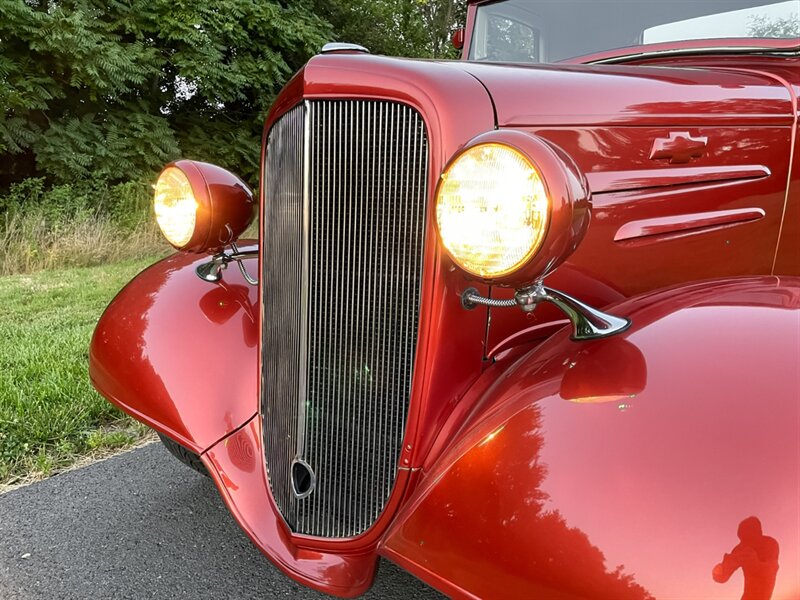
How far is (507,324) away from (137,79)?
31.0 feet

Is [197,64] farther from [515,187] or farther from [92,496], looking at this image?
[515,187]

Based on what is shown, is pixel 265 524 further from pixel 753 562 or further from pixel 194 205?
pixel 753 562

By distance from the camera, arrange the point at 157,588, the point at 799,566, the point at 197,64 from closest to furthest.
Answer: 1. the point at 799,566
2. the point at 157,588
3. the point at 197,64

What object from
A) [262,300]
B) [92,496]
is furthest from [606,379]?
[92,496]

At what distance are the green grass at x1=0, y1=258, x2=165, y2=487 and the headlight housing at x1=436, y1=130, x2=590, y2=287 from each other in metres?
2.40

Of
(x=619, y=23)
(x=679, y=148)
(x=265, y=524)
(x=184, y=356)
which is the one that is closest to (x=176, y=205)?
(x=184, y=356)

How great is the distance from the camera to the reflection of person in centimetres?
91

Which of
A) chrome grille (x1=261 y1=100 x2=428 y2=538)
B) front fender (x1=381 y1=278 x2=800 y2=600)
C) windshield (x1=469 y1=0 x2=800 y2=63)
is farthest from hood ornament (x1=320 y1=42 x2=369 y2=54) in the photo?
windshield (x1=469 y1=0 x2=800 y2=63)

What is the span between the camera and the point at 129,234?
8859 mm

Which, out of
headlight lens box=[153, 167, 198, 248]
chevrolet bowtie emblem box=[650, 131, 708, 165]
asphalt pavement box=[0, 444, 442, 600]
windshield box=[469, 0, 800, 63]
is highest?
windshield box=[469, 0, 800, 63]

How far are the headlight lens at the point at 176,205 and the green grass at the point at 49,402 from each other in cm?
136

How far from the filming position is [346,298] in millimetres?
1609

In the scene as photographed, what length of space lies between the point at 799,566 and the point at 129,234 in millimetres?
9179

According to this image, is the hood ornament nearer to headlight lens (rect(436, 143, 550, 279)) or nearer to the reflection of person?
headlight lens (rect(436, 143, 550, 279))
